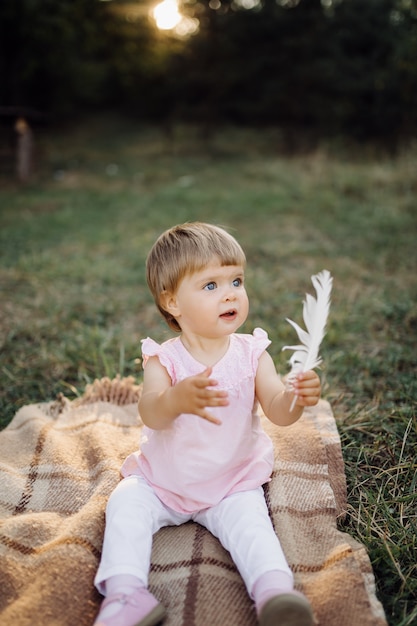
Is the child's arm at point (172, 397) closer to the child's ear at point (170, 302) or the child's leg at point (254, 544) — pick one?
the child's ear at point (170, 302)

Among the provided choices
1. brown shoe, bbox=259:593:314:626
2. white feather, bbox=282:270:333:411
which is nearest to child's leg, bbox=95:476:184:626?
brown shoe, bbox=259:593:314:626

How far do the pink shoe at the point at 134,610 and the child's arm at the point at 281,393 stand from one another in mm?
658

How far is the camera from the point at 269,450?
6.51 feet

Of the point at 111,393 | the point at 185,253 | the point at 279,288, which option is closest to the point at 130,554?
the point at 185,253

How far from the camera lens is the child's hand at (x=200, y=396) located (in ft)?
5.01

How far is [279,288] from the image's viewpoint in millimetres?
4445

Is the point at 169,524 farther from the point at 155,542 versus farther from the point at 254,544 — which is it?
the point at 254,544

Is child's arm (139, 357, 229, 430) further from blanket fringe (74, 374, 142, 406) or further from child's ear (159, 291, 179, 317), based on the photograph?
blanket fringe (74, 374, 142, 406)

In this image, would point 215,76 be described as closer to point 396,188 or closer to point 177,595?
point 396,188

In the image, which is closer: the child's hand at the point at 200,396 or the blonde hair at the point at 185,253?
the child's hand at the point at 200,396

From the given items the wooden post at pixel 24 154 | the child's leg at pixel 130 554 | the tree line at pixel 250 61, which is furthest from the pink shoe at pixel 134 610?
the tree line at pixel 250 61

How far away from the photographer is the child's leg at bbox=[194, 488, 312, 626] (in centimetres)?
146

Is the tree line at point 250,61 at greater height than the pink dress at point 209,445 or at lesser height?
greater

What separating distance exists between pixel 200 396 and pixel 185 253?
525mm
